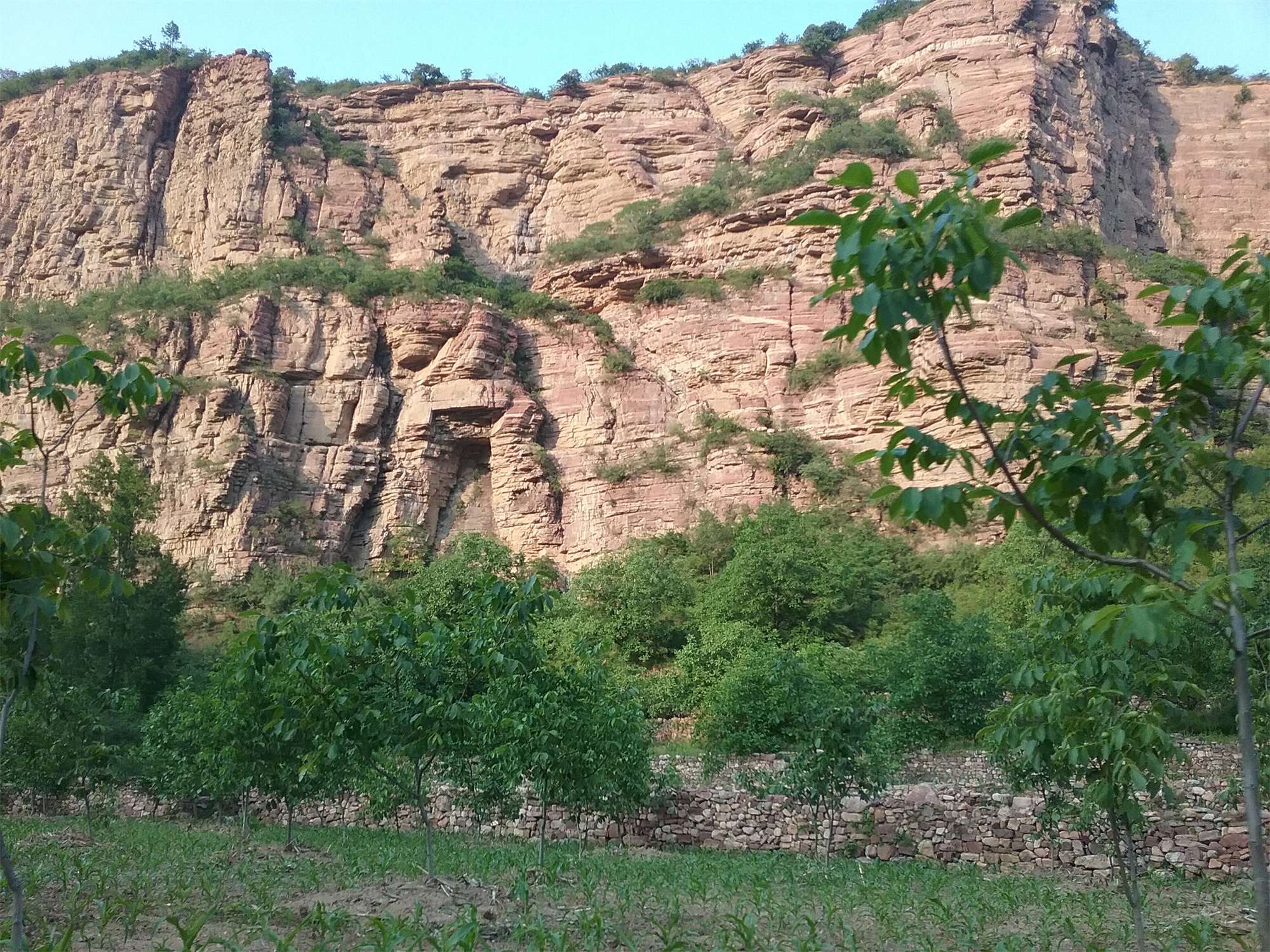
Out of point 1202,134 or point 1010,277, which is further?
point 1202,134

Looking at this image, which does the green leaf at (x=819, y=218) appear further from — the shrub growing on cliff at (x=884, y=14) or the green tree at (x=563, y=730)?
the shrub growing on cliff at (x=884, y=14)

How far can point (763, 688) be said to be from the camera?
22.4m

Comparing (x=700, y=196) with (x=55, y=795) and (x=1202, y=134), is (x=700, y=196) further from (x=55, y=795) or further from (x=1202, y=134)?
(x=55, y=795)

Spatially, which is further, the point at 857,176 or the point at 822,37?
the point at 822,37

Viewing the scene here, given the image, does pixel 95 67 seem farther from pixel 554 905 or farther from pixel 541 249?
pixel 554 905

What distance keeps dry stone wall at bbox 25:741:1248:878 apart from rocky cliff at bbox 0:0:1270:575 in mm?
19397

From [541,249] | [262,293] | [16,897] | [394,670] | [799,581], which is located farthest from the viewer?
[541,249]

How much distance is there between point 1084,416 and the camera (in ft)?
10.5

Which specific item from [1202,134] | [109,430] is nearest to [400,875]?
[109,430]

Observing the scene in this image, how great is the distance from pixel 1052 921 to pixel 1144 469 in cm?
595

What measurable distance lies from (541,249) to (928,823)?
1743 inches

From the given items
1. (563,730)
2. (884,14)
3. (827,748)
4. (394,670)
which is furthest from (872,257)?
(884,14)

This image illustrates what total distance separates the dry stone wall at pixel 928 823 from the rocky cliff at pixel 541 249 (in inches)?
764

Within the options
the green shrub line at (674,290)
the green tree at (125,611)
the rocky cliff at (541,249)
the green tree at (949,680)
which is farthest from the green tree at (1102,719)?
the green shrub line at (674,290)
